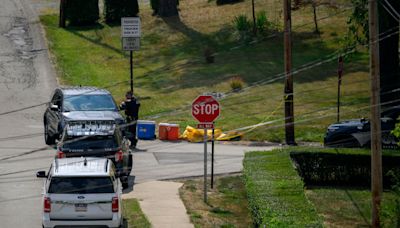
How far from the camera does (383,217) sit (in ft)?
67.2

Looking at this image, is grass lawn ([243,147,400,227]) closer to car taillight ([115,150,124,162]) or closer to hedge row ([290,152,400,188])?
hedge row ([290,152,400,188])

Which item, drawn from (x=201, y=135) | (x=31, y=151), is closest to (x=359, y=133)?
(x=201, y=135)

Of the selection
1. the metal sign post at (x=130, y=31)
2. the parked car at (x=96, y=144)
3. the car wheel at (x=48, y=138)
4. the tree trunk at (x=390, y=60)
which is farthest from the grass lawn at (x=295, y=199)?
the metal sign post at (x=130, y=31)

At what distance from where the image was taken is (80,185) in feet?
63.7

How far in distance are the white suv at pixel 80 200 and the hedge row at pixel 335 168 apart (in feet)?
26.3

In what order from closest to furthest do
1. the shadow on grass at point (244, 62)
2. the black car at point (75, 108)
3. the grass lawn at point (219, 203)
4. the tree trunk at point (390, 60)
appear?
the grass lawn at point (219, 203)
the black car at point (75, 108)
the tree trunk at point (390, 60)
the shadow on grass at point (244, 62)

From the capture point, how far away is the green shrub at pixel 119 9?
5547 cm

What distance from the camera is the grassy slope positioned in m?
36.5

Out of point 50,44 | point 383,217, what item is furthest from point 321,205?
point 50,44

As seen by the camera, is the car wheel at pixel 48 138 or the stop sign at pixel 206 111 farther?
the car wheel at pixel 48 138

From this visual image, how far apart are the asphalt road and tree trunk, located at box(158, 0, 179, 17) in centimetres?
840

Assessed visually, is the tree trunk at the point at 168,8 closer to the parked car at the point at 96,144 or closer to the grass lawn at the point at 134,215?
the parked car at the point at 96,144

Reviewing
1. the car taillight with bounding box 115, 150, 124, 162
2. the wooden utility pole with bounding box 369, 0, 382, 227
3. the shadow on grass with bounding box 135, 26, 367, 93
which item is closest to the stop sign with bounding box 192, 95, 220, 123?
the car taillight with bounding box 115, 150, 124, 162

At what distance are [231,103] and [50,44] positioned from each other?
56.1 ft
